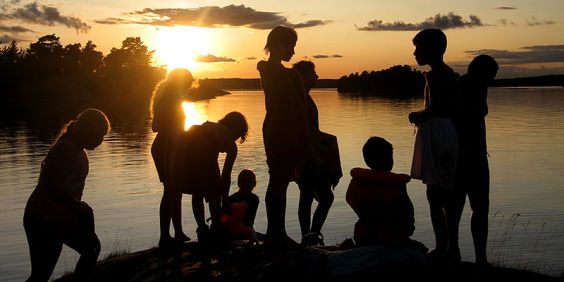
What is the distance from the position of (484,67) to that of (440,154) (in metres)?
1.03

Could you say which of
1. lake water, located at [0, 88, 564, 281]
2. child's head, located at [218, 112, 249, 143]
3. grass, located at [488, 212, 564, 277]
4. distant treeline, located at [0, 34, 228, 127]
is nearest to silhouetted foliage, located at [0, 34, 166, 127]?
distant treeline, located at [0, 34, 228, 127]

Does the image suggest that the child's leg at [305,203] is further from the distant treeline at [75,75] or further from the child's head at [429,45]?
the distant treeline at [75,75]

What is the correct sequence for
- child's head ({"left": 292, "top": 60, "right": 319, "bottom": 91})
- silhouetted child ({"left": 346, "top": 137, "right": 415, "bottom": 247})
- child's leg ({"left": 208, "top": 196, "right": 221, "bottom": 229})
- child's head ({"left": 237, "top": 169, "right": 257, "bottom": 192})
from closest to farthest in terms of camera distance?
silhouetted child ({"left": 346, "top": 137, "right": 415, "bottom": 247}), child's leg ({"left": 208, "top": 196, "right": 221, "bottom": 229}), child's head ({"left": 292, "top": 60, "right": 319, "bottom": 91}), child's head ({"left": 237, "top": 169, "right": 257, "bottom": 192})

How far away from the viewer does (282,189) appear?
7508 mm

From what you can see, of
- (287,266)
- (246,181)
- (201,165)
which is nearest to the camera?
(287,266)

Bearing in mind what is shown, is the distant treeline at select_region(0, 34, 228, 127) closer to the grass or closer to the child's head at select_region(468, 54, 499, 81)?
the grass

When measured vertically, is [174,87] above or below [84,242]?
above

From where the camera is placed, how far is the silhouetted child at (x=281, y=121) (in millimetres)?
7387

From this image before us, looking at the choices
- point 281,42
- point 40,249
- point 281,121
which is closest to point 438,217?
point 281,121

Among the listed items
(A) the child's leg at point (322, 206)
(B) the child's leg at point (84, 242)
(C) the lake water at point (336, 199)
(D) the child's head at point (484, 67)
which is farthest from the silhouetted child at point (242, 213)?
(C) the lake water at point (336, 199)

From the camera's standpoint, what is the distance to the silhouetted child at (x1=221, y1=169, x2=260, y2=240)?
324 inches

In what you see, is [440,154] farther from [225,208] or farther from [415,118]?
[225,208]

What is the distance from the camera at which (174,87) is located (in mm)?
8227

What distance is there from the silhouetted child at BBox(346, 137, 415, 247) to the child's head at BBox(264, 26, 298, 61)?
1.47 m
